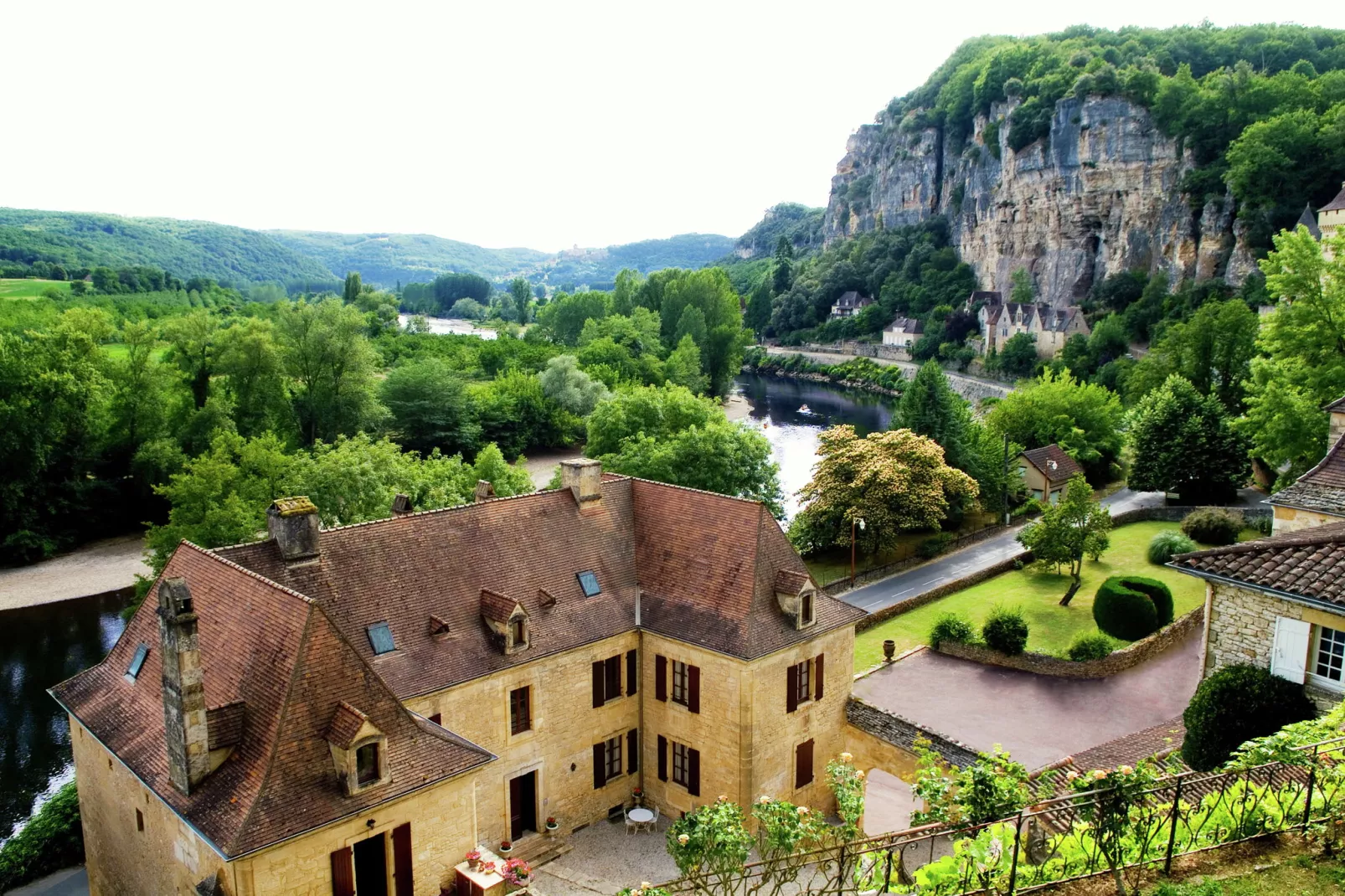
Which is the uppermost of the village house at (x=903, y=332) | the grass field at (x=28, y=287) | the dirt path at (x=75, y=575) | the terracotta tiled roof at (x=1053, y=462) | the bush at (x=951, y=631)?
the grass field at (x=28, y=287)

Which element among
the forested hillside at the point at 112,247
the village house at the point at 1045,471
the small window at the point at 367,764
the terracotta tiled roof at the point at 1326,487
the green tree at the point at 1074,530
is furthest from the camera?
the forested hillside at the point at 112,247

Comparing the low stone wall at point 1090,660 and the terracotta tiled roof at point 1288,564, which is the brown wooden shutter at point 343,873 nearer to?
the terracotta tiled roof at point 1288,564

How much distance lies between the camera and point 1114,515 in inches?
1962

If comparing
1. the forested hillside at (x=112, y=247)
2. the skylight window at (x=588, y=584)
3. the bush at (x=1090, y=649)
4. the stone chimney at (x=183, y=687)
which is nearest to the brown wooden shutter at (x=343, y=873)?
the stone chimney at (x=183, y=687)

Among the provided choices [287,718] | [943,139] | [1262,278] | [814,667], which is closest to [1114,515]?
[814,667]

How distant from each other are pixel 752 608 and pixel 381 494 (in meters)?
20.4

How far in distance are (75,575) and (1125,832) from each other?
2101 inches

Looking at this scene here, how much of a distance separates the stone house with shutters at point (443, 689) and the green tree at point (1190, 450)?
34470 millimetres

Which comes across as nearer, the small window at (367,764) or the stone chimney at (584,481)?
the small window at (367,764)

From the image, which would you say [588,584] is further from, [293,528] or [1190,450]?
[1190,450]

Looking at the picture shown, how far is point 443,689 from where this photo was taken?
20609 mm

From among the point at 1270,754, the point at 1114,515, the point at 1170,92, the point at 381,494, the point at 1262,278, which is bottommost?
the point at 1114,515

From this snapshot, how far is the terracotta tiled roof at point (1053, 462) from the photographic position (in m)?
55.2

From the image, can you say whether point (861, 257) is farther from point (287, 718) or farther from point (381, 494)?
point (287, 718)
